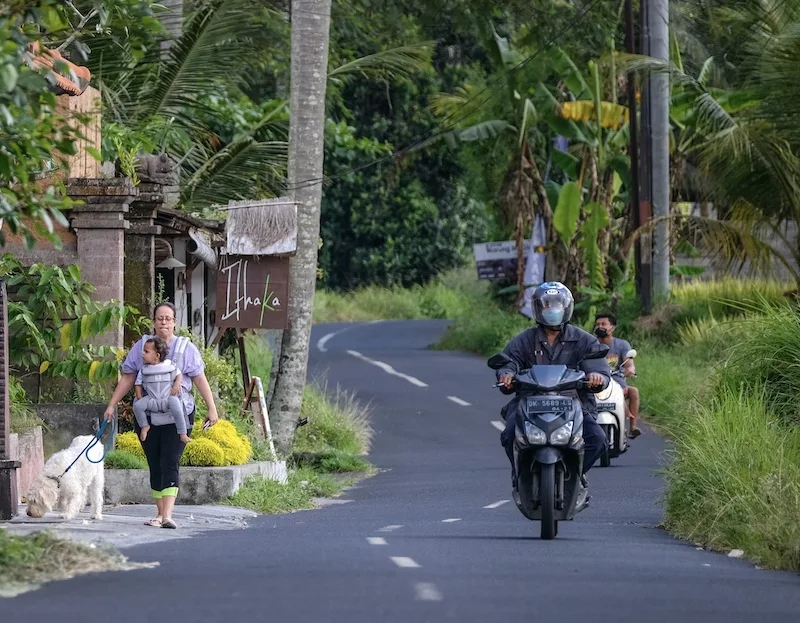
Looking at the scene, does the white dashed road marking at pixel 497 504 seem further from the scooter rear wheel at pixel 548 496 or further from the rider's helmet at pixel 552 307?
the scooter rear wheel at pixel 548 496

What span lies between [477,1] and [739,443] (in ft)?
47.7

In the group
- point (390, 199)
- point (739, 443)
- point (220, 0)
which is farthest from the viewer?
point (390, 199)

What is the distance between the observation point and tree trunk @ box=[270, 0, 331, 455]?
61.5 feet

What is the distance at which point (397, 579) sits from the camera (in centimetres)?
847

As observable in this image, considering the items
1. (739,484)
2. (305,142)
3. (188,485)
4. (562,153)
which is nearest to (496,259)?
(562,153)

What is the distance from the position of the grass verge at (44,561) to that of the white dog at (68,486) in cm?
254

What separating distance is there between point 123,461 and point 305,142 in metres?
5.53

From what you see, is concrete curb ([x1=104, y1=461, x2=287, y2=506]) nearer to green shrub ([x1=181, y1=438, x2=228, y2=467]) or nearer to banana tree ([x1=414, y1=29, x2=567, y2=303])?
green shrub ([x1=181, y1=438, x2=228, y2=467])

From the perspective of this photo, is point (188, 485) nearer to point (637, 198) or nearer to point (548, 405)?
point (548, 405)

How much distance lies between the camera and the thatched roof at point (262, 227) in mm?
18448

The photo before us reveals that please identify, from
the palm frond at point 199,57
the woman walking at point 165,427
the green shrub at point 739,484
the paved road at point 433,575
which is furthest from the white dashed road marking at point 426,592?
the palm frond at point 199,57

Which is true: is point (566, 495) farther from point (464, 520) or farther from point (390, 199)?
point (390, 199)

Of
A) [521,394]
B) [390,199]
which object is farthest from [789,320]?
[390,199]

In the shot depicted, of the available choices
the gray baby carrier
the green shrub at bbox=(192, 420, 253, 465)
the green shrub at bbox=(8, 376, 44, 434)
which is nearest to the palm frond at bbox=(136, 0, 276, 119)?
the green shrub at bbox=(192, 420, 253, 465)
